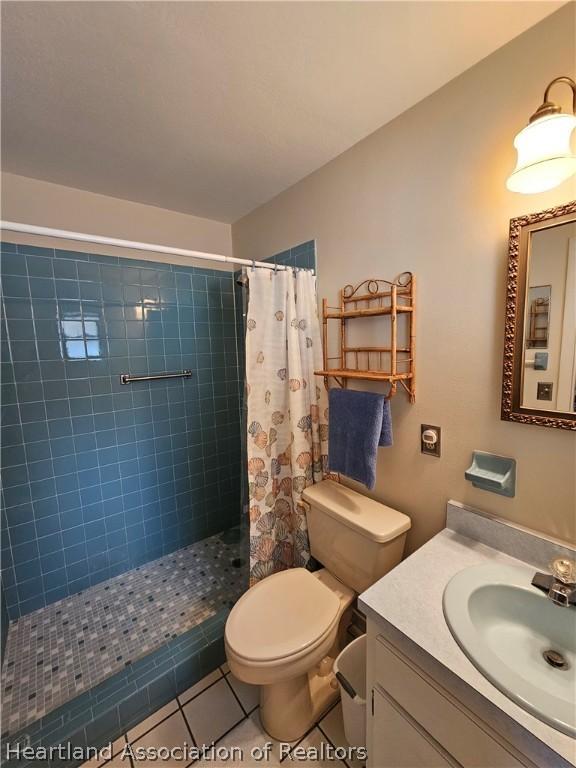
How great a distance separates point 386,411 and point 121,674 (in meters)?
1.62

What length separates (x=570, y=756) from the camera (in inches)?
20.8

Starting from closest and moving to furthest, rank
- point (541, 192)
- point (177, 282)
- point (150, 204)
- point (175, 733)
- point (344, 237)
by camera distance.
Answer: point (541, 192)
point (175, 733)
point (344, 237)
point (150, 204)
point (177, 282)

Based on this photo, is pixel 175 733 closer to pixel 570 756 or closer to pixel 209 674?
pixel 209 674

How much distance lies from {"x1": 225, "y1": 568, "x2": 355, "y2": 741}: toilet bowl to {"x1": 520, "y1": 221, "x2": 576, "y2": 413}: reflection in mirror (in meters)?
1.09

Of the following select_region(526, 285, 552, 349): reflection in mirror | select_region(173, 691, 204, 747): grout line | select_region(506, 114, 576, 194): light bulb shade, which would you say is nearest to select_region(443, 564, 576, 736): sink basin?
select_region(526, 285, 552, 349): reflection in mirror

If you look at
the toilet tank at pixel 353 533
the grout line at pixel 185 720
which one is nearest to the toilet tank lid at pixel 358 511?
the toilet tank at pixel 353 533

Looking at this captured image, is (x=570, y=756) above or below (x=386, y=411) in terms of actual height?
below

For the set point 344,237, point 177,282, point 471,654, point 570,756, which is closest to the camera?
point 570,756

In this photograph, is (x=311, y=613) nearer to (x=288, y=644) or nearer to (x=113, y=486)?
(x=288, y=644)

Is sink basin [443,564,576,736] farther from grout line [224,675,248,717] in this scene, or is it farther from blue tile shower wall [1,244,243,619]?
blue tile shower wall [1,244,243,619]

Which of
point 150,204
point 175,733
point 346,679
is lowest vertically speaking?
point 175,733

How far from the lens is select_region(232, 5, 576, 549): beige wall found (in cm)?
92

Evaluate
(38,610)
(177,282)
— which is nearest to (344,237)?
(177,282)

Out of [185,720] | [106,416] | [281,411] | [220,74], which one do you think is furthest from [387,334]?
[185,720]
